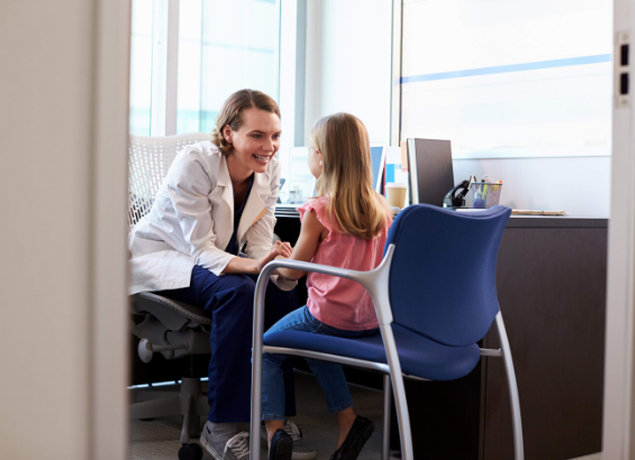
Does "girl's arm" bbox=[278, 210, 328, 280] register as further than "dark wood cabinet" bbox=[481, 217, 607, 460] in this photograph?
No

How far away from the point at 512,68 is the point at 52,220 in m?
2.19

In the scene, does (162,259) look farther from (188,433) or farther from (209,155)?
(188,433)

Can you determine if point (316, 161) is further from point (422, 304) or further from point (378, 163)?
point (378, 163)

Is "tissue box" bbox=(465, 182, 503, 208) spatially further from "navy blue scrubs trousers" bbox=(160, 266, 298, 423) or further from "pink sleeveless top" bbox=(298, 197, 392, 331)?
"navy blue scrubs trousers" bbox=(160, 266, 298, 423)

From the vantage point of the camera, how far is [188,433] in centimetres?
212

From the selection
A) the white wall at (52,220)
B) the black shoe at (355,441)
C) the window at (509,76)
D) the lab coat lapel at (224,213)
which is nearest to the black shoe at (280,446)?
the black shoe at (355,441)

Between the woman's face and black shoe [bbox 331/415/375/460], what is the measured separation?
2.83ft

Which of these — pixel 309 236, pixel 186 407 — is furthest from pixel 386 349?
pixel 186 407

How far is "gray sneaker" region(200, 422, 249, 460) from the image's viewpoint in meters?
1.81

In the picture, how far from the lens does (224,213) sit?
211 centimetres

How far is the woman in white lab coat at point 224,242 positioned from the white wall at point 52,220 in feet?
3.01

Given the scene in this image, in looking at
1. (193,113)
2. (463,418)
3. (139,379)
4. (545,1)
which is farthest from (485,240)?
(193,113)

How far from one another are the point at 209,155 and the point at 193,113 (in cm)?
100

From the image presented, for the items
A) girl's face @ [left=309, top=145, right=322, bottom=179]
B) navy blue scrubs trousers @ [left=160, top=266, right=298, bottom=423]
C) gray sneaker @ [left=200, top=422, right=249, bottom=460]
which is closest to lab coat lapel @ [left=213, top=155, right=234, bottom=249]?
navy blue scrubs trousers @ [left=160, top=266, right=298, bottom=423]
